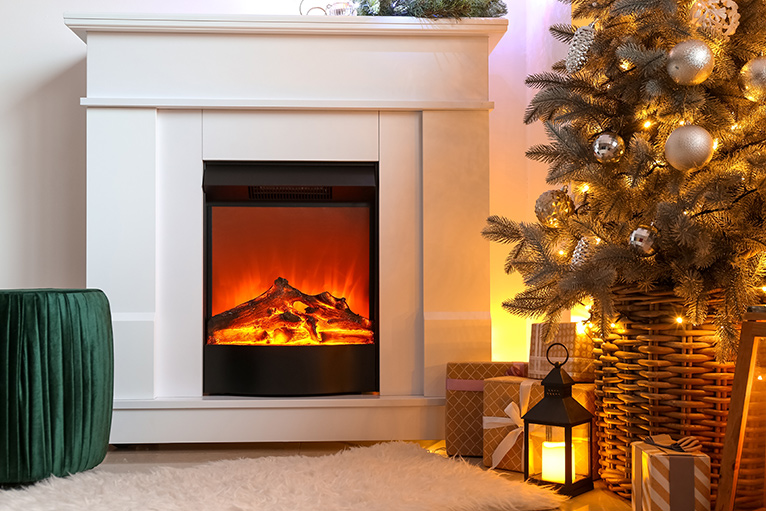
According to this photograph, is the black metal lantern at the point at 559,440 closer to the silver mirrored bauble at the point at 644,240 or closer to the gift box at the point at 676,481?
the gift box at the point at 676,481

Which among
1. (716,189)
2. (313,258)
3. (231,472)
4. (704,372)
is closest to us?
(716,189)

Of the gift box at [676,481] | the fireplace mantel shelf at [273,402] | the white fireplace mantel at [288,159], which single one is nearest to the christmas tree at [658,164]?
the gift box at [676,481]

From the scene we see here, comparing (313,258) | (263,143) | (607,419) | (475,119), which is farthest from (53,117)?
(607,419)

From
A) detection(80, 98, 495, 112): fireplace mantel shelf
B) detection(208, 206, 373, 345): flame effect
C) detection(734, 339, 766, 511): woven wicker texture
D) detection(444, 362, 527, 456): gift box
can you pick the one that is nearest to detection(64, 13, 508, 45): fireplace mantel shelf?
detection(80, 98, 495, 112): fireplace mantel shelf

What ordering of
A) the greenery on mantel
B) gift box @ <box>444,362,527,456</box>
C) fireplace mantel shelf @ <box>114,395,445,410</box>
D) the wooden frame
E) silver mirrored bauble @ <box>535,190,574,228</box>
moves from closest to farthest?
the wooden frame < silver mirrored bauble @ <box>535,190,574,228</box> < gift box @ <box>444,362,527,456</box> < fireplace mantel shelf @ <box>114,395,445,410</box> < the greenery on mantel

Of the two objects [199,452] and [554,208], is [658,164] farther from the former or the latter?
[199,452]

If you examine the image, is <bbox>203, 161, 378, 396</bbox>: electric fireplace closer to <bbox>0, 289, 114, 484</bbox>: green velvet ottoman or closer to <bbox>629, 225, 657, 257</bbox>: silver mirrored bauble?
<bbox>0, 289, 114, 484</bbox>: green velvet ottoman

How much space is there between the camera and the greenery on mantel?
2.65 metres

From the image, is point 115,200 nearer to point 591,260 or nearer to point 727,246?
point 591,260

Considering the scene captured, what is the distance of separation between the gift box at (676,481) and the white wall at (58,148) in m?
1.45

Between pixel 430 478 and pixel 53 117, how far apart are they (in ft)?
7.57

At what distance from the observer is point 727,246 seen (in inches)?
63.8

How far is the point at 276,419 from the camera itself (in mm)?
2553

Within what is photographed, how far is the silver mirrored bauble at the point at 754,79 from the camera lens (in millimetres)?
1587
